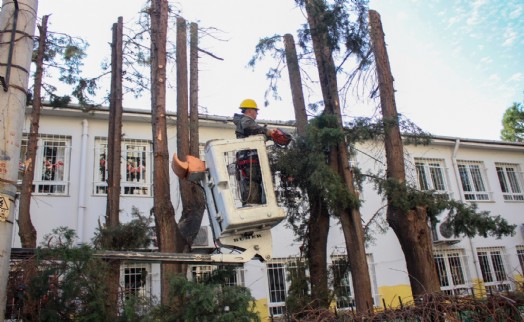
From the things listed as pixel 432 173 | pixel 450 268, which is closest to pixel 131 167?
pixel 432 173

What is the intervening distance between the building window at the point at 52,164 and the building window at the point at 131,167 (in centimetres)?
84

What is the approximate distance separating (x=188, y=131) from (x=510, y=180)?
1680cm

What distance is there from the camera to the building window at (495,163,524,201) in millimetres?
20764

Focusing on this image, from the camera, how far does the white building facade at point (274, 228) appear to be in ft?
43.7

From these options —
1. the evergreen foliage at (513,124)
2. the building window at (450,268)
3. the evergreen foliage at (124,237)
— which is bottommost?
the building window at (450,268)

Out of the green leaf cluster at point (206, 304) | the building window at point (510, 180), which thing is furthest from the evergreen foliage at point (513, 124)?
the green leaf cluster at point (206, 304)

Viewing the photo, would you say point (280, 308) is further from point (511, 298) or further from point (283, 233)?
point (511, 298)

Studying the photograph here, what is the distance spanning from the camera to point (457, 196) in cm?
1920

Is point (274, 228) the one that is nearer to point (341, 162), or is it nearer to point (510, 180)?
point (341, 162)

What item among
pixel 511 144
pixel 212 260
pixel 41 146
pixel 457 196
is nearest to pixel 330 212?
pixel 212 260

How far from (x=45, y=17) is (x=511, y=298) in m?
11.4

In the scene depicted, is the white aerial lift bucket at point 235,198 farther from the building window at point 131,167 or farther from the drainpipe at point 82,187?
the building window at point 131,167

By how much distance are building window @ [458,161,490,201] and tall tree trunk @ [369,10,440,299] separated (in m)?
11.9

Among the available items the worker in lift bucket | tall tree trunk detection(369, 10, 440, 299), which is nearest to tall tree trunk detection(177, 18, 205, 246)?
the worker in lift bucket
